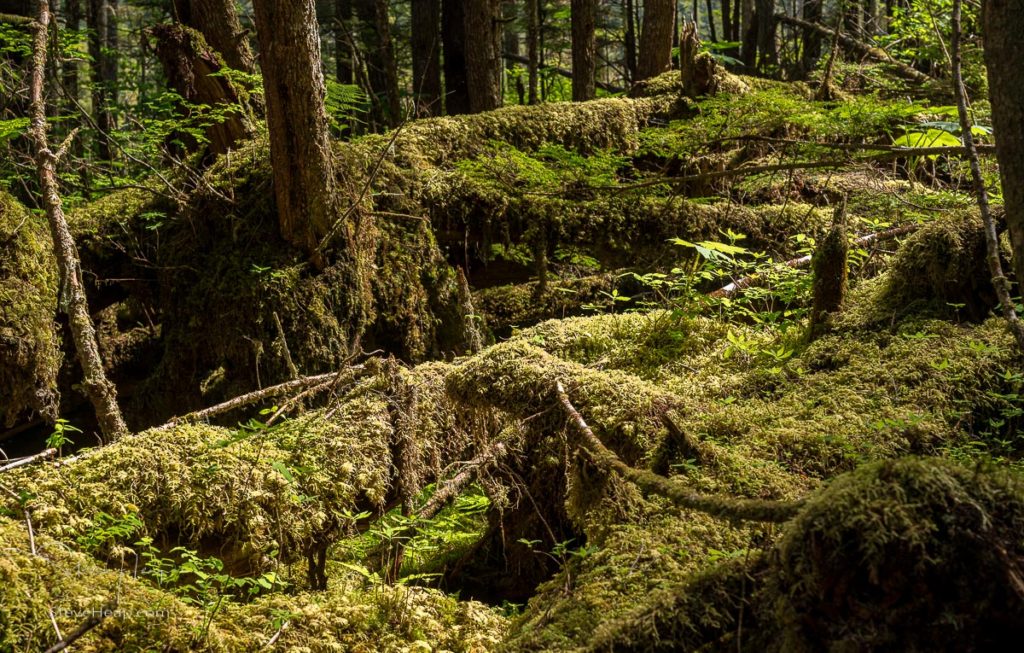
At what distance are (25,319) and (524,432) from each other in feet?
13.8

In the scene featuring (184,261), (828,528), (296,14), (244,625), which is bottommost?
(244,625)

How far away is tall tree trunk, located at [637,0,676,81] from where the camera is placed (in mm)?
10766

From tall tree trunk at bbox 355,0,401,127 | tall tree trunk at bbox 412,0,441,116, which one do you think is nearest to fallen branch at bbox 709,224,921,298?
tall tree trunk at bbox 355,0,401,127

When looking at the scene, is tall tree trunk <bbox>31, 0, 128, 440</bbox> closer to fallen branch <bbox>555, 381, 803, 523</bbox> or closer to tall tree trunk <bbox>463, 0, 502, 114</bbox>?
fallen branch <bbox>555, 381, 803, 523</bbox>

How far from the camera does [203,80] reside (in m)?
7.23

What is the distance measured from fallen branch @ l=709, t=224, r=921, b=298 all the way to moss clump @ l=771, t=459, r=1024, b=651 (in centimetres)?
408

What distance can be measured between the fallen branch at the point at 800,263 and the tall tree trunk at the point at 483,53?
19.1 ft

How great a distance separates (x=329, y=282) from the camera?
5.95 m

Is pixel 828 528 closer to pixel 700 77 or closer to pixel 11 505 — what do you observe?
pixel 11 505

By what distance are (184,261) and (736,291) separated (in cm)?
481

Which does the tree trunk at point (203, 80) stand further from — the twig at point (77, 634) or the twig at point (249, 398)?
the twig at point (77, 634)

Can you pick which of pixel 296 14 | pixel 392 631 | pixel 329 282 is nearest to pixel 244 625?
pixel 392 631

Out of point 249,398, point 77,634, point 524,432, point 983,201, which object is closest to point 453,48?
point 249,398

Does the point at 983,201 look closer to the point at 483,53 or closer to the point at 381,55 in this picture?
the point at 483,53
